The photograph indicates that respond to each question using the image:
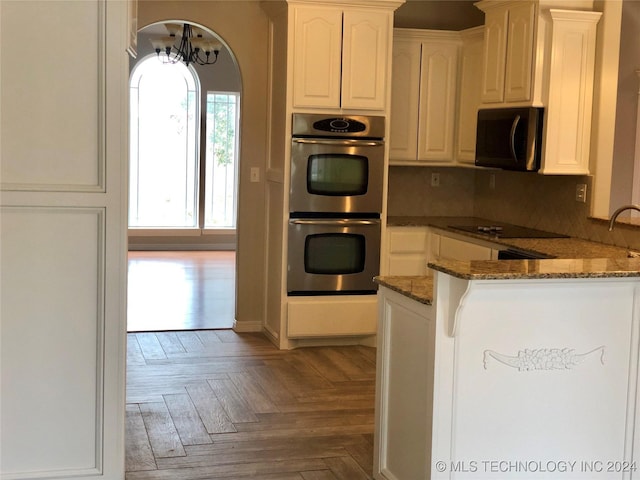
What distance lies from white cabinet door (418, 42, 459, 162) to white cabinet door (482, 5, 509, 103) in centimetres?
52

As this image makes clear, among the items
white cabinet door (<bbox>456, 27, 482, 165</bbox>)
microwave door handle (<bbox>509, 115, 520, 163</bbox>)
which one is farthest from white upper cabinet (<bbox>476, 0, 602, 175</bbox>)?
white cabinet door (<bbox>456, 27, 482, 165</bbox>)

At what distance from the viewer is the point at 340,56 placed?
546 centimetres

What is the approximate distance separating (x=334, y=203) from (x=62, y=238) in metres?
2.73

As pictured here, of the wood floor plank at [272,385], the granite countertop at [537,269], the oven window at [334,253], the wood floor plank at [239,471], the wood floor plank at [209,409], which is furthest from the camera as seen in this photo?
the oven window at [334,253]

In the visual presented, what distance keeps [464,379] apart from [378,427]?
0.66 metres

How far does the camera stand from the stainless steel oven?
5473 mm

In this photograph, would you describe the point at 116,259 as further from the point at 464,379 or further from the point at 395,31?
the point at 395,31

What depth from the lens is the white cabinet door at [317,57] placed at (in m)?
5.39

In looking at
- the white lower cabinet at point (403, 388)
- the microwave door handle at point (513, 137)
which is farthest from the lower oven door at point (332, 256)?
the white lower cabinet at point (403, 388)

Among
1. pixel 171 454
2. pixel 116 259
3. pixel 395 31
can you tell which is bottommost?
pixel 171 454

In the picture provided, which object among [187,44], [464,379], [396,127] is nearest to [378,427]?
[464,379]

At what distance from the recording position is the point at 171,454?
12.1 ft

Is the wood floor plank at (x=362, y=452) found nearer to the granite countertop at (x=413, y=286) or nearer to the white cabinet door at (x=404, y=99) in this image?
the granite countertop at (x=413, y=286)

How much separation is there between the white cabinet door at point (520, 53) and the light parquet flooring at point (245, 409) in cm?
199
